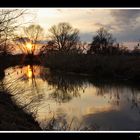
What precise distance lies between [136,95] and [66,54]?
7.96 m

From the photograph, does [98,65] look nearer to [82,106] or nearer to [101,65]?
[101,65]

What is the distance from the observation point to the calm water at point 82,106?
5902mm

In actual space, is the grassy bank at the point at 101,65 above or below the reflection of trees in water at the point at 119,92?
above

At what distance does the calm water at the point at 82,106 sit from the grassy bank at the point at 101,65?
223 cm

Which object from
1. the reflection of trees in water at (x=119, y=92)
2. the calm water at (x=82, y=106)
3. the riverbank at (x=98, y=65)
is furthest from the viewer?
the riverbank at (x=98, y=65)

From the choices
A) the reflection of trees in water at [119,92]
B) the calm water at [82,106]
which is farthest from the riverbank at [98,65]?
the calm water at [82,106]

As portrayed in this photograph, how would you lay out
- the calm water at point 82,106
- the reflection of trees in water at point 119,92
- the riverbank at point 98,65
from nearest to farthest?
the calm water at point 82,106, the reflection of trees in water at point 119,92, the riverbank at point 98,65

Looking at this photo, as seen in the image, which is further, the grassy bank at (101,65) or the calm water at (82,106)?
the grassy bank at (101,65)

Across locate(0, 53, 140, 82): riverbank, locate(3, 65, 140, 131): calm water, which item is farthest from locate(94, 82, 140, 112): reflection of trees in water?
locate(0, 53, 140, 82): riverbank

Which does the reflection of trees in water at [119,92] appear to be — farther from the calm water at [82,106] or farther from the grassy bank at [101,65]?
the grassy bank at [101,65]

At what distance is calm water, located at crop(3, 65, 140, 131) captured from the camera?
19.4 feet
